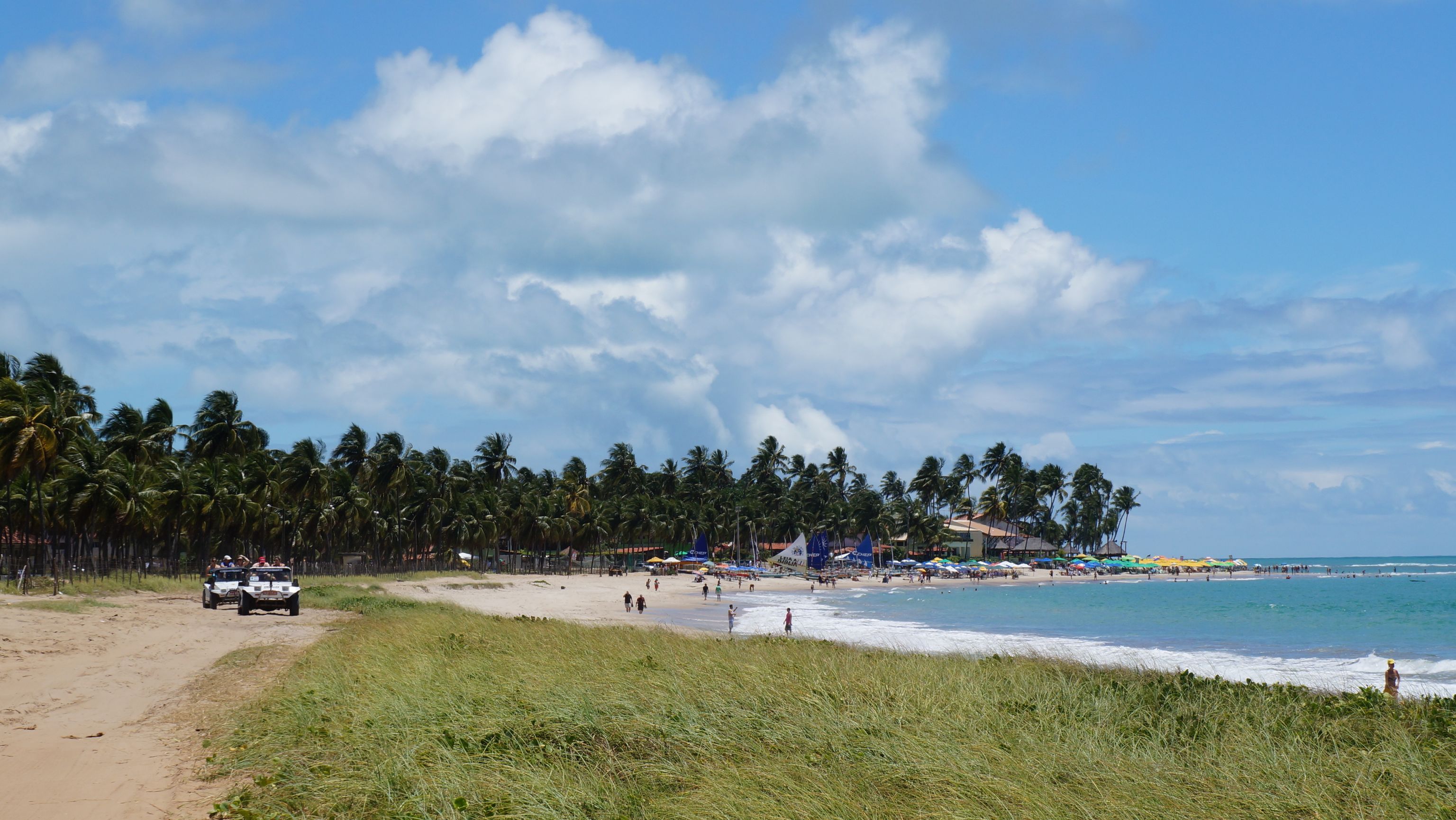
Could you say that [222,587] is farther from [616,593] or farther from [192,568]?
[192,568]

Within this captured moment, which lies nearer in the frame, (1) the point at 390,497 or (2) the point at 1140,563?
(1) the point at 390,497

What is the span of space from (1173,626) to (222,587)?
4584 cm

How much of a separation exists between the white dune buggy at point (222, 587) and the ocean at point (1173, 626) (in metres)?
20.6

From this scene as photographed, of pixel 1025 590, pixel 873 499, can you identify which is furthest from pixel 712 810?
pixel 873 499

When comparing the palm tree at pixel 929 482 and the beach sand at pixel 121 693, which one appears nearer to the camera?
the beach sand at pixel 121 693

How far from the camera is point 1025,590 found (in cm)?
9806

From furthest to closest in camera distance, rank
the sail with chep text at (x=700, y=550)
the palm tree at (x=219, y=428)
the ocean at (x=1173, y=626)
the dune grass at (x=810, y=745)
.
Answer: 1. the sail with chep text at (x=700, y=550)
2. the palm tree at (x=219, y=428)
3. the ocean at (x=1173, y=626)
4. the dune grass at (x=810, y=745)

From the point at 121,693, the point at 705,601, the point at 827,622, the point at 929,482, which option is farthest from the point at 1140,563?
the point at 121,693

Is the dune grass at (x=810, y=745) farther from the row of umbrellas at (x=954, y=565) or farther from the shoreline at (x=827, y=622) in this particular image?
the row of umbrellas at (x=954, y=565)

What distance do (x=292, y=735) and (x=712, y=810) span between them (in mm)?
7117

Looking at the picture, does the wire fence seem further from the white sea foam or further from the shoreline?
the white sea foam

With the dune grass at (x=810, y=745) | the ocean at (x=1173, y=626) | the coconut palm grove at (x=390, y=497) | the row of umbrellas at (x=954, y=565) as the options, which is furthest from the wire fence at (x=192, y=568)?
the row of umbrellas at (x=954, y=565)

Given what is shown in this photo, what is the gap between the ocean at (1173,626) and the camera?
105ft

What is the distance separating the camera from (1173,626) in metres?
52.4
